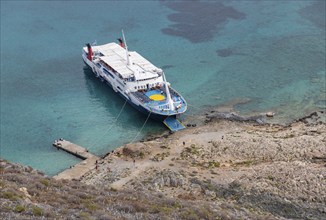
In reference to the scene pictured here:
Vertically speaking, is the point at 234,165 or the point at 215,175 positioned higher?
the point at 215,175

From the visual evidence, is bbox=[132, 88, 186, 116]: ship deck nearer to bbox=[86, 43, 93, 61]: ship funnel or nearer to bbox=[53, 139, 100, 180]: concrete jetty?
bbox=[53, 139, 100, 180]: concrete jetty

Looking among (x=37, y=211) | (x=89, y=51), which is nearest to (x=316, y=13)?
(x=89, y=51)

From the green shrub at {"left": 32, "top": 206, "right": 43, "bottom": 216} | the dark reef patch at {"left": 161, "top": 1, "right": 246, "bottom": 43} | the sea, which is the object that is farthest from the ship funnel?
the green shrub at {"left": 32, "top": 206, "right": 43, "bottom": 216}

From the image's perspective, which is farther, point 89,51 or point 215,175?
point 89,51

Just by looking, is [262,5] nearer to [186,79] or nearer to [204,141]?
[186,79]

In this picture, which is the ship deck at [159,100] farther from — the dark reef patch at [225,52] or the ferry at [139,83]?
the dark reef patch at [225,52]

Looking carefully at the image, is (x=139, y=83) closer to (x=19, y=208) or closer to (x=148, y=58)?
(x=148, y=58)
